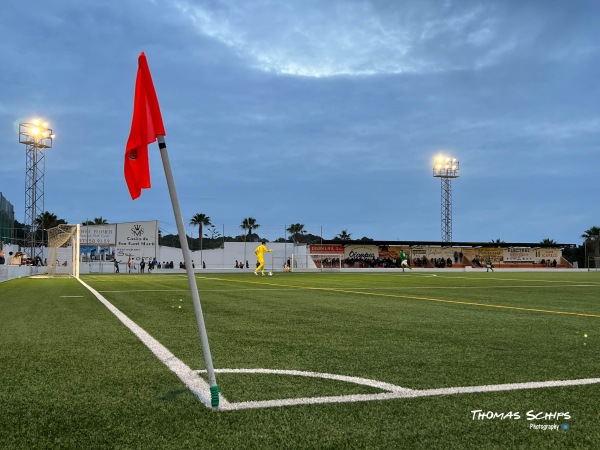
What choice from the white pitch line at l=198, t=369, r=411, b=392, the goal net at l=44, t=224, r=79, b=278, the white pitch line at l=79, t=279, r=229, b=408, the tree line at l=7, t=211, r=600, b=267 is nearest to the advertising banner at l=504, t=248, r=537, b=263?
the tree line at l=7, t=211, r=600, b=267

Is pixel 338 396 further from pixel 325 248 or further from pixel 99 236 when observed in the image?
pixel 325 248

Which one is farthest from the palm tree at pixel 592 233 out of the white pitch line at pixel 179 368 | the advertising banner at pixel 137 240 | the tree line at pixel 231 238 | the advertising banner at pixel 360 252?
the white pitch line at pixel 179 368

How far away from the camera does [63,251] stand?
137ft

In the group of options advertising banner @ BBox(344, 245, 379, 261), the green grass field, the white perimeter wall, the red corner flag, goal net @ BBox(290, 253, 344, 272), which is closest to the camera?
the green grass field

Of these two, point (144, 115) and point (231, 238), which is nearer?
point (144, 115)

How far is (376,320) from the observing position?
27.7ft

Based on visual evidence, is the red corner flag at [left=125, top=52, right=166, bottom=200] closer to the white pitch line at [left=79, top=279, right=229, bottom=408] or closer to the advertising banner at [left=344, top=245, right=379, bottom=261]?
the white pitch line at [left=79, top=279, right=229, bottom=408]

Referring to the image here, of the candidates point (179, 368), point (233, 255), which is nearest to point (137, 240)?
point (233, 255)

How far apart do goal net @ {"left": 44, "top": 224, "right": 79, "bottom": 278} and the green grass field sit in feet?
85.3

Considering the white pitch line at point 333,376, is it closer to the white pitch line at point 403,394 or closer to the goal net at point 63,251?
the white pitch line at point 403,394

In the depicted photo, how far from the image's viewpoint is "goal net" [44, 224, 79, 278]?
32375 millimetres

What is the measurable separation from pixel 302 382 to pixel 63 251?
42.2 meters

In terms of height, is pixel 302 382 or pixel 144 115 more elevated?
pixel 144 115

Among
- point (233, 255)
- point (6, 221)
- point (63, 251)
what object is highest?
point (6, 221)
